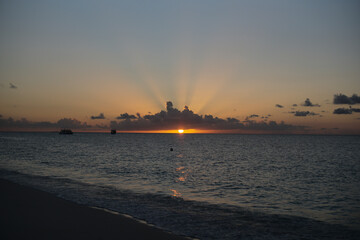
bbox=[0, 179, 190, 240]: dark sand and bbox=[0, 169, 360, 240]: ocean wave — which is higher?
bbox=[0, 179, 190, 240]: dark sand

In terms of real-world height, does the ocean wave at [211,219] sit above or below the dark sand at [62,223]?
below

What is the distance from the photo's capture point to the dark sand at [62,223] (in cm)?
1072

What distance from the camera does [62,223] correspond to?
1223cm

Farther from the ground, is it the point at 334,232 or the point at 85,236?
the point at 85,236

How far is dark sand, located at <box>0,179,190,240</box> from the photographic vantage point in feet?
35.2

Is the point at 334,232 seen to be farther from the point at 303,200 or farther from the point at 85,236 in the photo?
the point at 85,236

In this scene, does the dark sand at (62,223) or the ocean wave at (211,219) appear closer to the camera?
the dark sand at (62,223)

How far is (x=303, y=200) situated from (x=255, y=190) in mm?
4716

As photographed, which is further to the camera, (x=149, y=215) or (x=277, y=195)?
(x=277, y=195)

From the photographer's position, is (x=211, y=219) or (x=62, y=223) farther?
(x=211, y=219)

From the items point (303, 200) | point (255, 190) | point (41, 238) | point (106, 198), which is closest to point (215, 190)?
point (255, 190)

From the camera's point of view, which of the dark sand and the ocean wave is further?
the ocean wave

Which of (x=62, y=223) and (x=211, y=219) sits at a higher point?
(x=62, y=223)

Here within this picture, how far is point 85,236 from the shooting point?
34.9 ft
